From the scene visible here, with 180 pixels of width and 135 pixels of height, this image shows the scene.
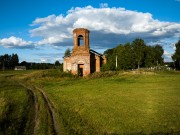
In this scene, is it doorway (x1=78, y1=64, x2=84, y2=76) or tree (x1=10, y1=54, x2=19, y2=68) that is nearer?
doorway (x1=78, y1=64, x2=84, y2=76)

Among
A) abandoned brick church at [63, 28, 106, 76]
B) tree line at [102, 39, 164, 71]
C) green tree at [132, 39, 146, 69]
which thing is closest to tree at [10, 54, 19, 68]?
tree line at [102, 39, 164, 71]

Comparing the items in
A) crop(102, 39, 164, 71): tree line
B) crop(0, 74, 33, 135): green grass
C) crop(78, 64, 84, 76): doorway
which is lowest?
crop(0, 74, 33, 135): green grass

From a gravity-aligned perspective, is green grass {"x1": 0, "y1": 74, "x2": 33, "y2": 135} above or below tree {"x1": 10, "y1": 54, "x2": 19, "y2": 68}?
below

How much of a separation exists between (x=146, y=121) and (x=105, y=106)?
3.89 meters

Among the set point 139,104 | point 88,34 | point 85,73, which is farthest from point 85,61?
point 139,104

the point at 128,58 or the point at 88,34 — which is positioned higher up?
the point at 88,34

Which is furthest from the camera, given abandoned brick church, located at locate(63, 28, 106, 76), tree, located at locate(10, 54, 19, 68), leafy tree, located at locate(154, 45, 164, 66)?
tree, located at locate(10, 54, 19, 68)

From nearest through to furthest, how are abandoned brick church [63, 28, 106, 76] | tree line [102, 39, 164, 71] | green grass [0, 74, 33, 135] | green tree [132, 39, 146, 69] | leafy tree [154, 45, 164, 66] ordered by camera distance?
green grass [0, 74, 33, 135]
abandoned brick church [63, 28, 106, 76]
tree line [102, 39, 164, 71]
green tree [132, 39, 146, 69]
leafy tree [154, 45, 164, 66]

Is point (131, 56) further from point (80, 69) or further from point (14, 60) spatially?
point (14, 60)

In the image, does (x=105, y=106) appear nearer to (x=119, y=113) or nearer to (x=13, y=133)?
(x=119, y=113)

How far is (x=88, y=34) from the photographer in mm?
40250

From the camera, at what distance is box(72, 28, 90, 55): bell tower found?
39531 millimetres

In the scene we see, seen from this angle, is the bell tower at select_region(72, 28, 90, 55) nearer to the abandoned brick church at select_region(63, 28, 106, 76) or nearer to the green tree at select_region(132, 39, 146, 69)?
the abandoned brick church at select_region(63, 28, 106, 76)

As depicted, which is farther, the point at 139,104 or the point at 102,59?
the point at 102,59
